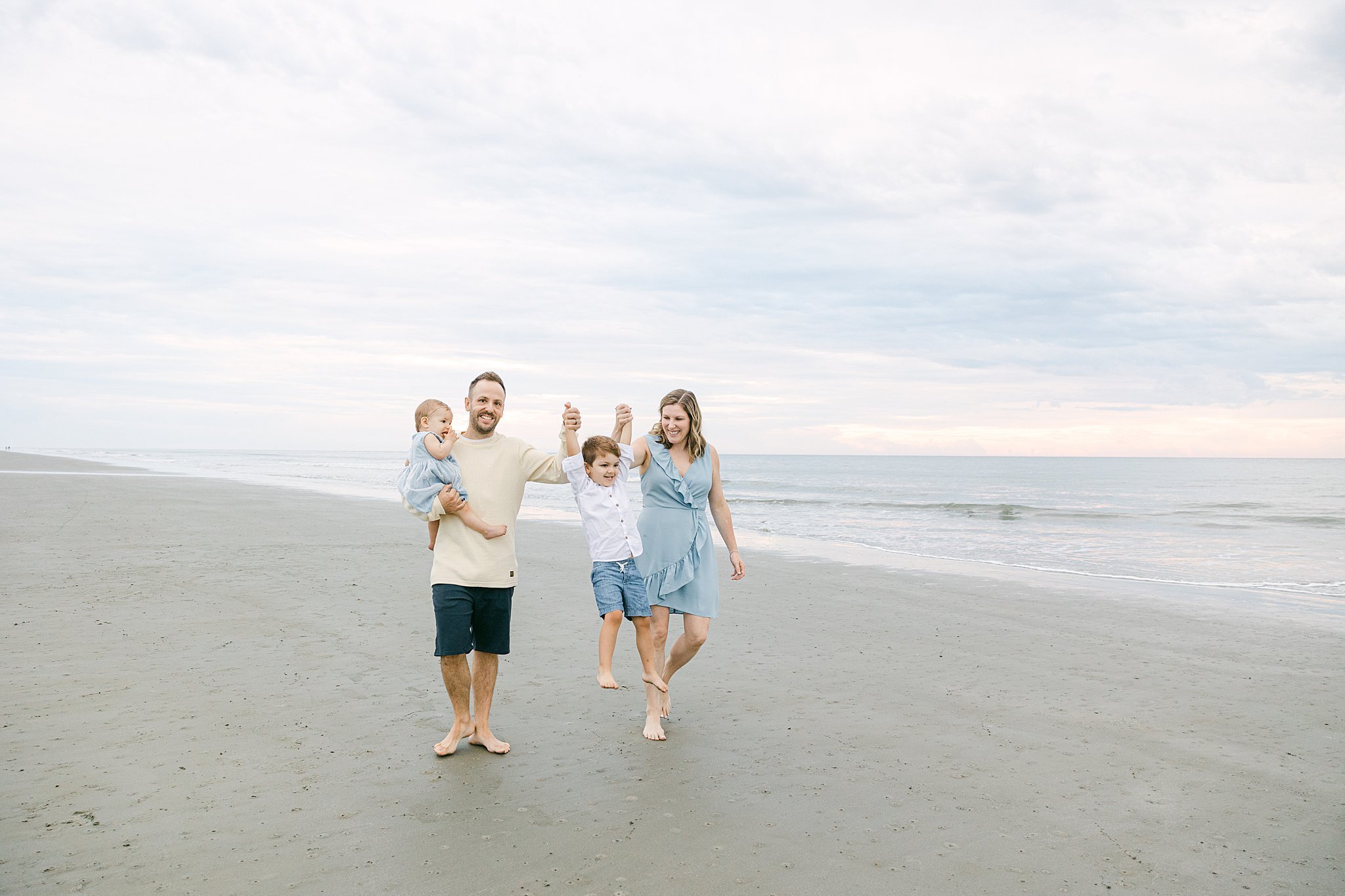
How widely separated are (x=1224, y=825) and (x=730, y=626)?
4.80 meters

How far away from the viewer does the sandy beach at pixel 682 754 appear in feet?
11.1

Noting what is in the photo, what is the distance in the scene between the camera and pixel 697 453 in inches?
199

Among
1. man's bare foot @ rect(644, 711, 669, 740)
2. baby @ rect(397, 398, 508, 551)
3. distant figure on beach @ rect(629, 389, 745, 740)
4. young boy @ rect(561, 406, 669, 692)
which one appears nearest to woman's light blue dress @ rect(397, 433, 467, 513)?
baby @ rect(397, 398, 508, 551)

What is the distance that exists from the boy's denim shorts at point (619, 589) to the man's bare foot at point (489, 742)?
0.87 m

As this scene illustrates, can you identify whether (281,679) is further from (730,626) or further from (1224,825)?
Result: (1224,825)

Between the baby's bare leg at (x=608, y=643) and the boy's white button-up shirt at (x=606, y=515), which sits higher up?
the boy's white button-up shirt at (x=606, y=515)

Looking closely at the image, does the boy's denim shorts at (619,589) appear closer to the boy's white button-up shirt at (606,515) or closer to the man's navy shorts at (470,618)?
the boy's white button-up shirt at (606,515)

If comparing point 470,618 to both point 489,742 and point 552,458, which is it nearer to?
point 489,742

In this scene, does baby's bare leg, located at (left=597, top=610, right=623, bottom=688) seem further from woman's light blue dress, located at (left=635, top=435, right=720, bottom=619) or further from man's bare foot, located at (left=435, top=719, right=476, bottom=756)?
man's bare foot, located at (left=435, top=719, right=476, bottom=756)

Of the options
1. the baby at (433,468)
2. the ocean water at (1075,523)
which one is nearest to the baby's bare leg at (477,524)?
the baby at (433,468)

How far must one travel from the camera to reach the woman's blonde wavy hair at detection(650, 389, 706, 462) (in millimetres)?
5020

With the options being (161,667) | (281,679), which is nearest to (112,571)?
(161,667)

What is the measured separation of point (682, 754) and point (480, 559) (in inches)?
59.9

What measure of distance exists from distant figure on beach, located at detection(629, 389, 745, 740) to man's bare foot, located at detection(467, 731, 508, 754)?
0.82m
